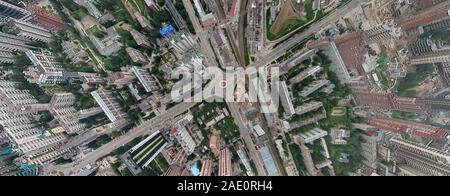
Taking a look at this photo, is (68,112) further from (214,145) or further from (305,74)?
(305,74)

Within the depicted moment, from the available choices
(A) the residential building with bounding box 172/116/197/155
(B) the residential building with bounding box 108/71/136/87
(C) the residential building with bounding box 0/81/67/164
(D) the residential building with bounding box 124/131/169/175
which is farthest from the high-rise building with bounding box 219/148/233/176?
(C) the residential building with bounding box 0/81/67/164

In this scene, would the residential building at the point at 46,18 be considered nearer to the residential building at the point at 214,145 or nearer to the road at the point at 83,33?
the road at the point at 83,33

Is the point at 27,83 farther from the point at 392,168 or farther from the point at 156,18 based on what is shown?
the point at 392,168

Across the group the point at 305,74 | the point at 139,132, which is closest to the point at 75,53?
the point at 139,132

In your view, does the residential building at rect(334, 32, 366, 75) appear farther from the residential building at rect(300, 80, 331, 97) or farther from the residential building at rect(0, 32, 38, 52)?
the residential building at rect(0, 32, 38, 52)

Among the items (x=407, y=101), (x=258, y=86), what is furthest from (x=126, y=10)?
(x=407, y=101)

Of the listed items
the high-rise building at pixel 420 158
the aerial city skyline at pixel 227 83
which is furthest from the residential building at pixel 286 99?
the high-rise building at pixel 420 158
